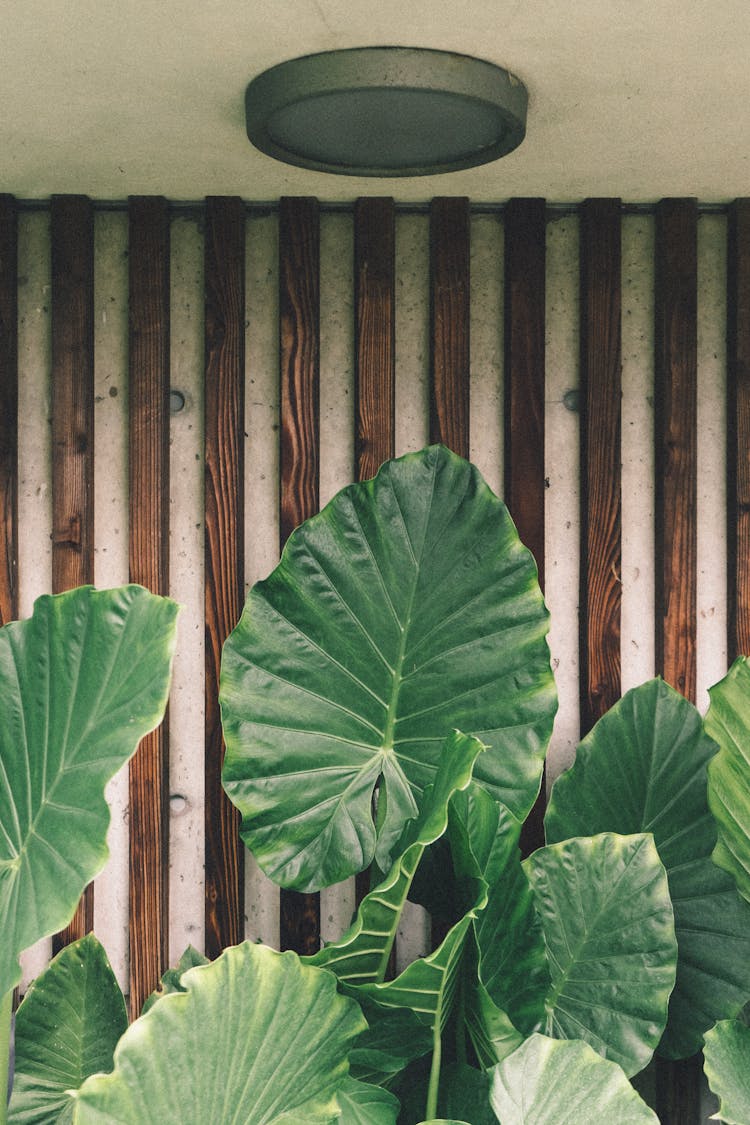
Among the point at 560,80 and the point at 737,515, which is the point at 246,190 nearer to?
the point at 560,80

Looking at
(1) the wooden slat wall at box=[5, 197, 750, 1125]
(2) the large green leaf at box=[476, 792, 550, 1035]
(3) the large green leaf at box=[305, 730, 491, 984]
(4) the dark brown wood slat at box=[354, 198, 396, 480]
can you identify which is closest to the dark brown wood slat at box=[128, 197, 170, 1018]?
(1) the wooden slat wall at box=[5, 197, 750, 1125]

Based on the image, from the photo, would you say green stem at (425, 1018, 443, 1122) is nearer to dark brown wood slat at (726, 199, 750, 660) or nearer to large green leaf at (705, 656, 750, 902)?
large green leaf at (705, 656, 750, 902)

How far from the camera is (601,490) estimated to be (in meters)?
2.07

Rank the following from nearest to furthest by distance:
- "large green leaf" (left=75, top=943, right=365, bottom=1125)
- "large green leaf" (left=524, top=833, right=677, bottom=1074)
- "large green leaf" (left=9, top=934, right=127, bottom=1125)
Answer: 1. "large green leaf" (left=75, top=943, right=365, bottom=1125)
2. "large green leaf" (left=524, top=833, right=677, bottom=1074)
3. "large green leaf" (left=9, top=934, right=127, bottom=1125)

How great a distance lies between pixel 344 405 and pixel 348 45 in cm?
81

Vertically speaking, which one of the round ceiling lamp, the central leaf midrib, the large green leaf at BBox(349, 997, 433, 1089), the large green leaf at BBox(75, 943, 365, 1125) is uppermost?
the round ceiling lamp

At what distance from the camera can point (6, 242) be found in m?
2.02

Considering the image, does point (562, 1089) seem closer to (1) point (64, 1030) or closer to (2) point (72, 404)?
(1) point (64, 1030)

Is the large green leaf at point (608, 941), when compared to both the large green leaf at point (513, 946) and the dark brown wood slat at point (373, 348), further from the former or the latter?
the dark brown wood slat at point (373, 348)

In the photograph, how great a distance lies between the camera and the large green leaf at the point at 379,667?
1770mm

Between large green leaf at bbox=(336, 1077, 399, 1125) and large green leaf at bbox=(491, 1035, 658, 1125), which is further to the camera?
large green leaf at bbox=(336, 1077, 399, 1125)

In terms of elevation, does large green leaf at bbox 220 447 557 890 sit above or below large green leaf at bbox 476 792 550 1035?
above

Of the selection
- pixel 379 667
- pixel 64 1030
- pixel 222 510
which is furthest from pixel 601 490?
pixel 64 1030

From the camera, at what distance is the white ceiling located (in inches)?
50.5
